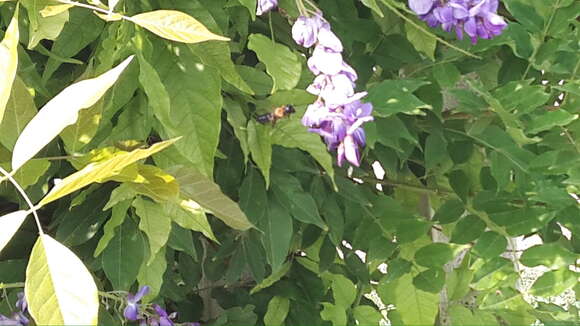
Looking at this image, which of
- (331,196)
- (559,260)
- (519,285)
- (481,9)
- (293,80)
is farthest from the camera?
(519,285)

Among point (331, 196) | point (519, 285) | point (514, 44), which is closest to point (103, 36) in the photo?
point (331, 196)

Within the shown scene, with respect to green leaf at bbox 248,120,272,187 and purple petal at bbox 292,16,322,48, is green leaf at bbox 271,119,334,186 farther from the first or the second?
purple petal at bbox 292,16,322,48

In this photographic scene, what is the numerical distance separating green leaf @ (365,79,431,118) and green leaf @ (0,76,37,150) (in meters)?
0.35

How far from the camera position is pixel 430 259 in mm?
1075

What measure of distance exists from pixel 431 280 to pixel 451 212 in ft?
0.31

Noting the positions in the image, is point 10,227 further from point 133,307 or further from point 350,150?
point 133,307

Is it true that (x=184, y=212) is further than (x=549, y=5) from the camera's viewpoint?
No

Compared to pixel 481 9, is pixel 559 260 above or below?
below

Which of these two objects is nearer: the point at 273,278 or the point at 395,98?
the point at 395,98

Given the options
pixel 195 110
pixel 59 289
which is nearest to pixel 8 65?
pixel 59 289

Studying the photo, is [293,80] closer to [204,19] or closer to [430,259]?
[204,19]

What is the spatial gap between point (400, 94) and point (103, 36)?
327 millimetres

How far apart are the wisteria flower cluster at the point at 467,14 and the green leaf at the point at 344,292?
20.1 inches

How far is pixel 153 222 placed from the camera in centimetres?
88
